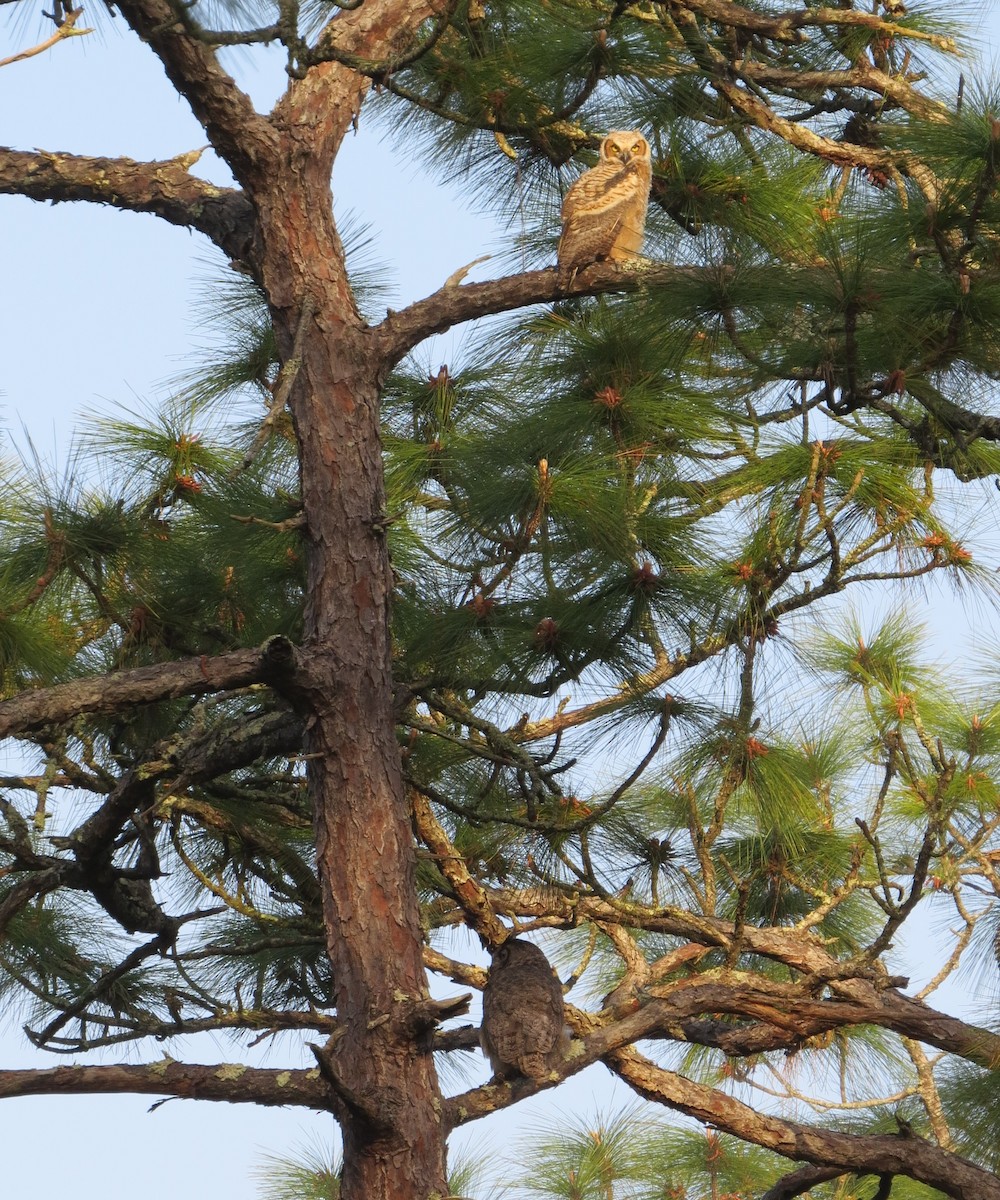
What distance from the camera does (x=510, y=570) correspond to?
2.98m

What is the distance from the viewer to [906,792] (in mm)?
4277

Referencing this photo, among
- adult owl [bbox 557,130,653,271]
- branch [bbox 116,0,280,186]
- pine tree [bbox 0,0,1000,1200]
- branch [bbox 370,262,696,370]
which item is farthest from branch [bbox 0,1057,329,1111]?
branch [bbox 116,0,280,186]

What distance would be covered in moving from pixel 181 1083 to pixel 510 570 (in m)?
1.15

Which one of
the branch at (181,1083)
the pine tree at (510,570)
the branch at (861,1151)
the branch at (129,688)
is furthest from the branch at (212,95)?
the branch at (861,1151)

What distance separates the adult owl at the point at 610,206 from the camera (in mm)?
3203

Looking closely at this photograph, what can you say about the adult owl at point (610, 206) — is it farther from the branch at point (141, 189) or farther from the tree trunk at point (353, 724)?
the branch at point (141, 189)

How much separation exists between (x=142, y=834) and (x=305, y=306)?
1.13 metres

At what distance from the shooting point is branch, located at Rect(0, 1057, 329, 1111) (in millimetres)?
2637

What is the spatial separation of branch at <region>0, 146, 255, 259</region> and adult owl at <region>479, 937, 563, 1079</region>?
5.78 ft

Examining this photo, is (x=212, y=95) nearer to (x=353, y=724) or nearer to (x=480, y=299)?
(x=480, y=299)

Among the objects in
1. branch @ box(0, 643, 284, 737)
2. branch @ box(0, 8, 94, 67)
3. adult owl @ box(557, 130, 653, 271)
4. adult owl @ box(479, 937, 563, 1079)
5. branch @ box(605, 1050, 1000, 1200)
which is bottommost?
branch @ box(605, 1050, 1000, 1200)

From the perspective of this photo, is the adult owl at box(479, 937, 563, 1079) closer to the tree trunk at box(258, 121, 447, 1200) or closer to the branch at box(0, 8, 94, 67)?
the tree trunk at box(258, 121, 447, 1200)

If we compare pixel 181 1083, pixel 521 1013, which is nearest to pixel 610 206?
pixel 521 1013

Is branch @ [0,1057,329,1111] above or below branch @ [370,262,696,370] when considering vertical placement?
below
